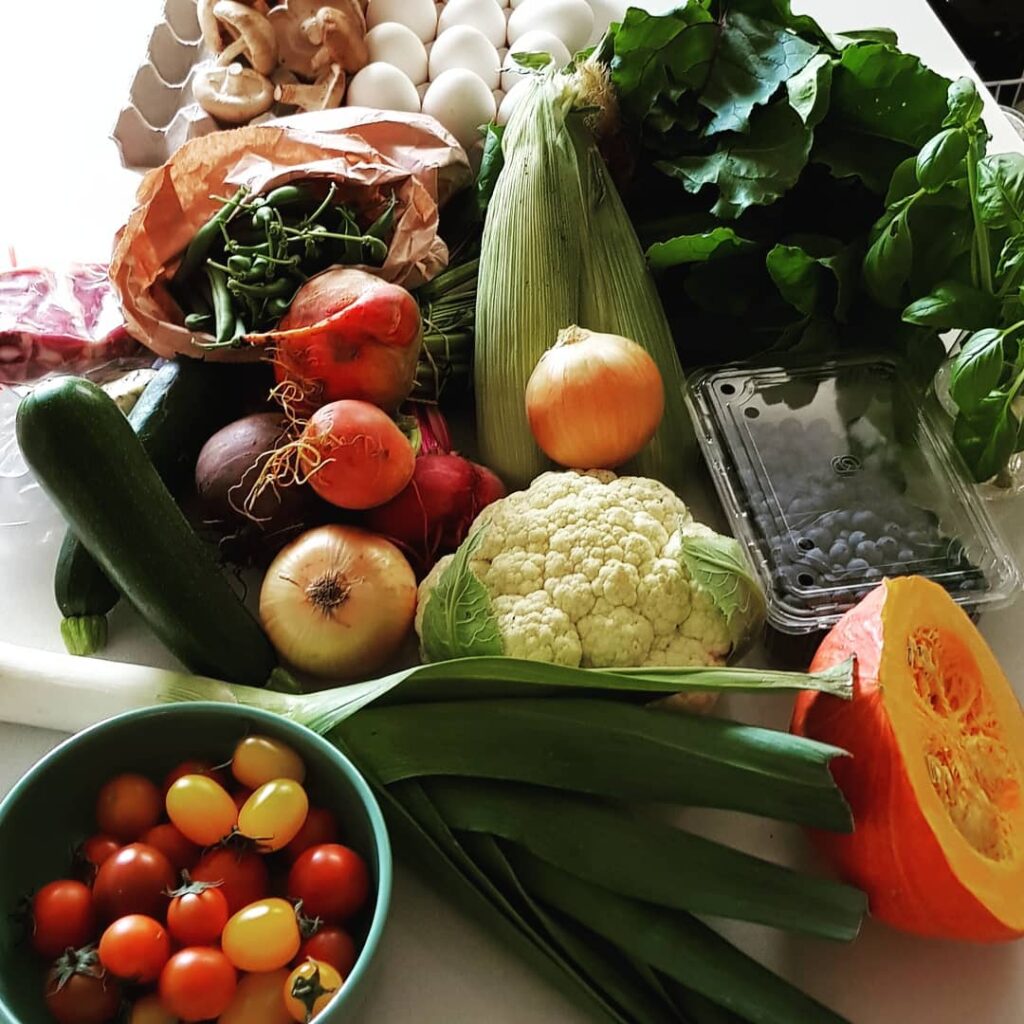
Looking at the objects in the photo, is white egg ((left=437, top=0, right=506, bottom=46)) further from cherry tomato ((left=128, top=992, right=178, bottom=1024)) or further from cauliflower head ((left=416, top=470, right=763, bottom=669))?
cherry tomato ((left=128, top=992, right=178, bottom=1024))

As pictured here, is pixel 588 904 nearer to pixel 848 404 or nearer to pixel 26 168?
pixel 848 404

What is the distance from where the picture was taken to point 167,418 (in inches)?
31.9

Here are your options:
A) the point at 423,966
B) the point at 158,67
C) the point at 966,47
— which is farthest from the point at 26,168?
the point at 966,47

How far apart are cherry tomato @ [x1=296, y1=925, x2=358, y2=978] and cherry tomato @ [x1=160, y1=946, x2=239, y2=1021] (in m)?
0.04

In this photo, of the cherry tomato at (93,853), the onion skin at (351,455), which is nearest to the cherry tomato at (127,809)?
the cherry tomato at (93,853)

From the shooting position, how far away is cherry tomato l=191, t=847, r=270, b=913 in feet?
1.82

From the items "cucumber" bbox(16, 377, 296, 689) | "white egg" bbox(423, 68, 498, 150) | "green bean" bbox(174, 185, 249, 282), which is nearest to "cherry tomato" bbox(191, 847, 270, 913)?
"cucumber" bbox(16, 377, 296, 689)

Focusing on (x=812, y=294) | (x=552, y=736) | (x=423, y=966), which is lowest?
(x=423, y=966)

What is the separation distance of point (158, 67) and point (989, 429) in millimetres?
868

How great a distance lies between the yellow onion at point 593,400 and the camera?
2.50 feet

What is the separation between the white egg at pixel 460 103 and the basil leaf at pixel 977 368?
1.78ft

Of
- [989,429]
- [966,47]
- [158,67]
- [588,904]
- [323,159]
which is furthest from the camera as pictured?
[966,47]

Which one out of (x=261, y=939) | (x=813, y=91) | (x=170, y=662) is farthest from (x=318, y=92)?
(x=261, y=939)

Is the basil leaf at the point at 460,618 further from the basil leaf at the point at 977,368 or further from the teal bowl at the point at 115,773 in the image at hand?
the basil leaf at the point at 977,368
